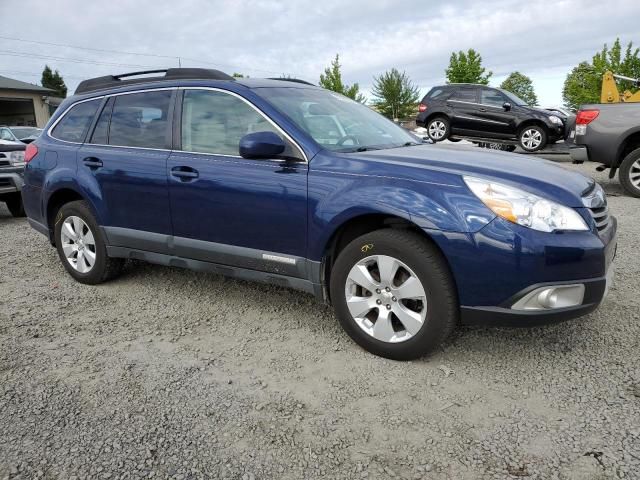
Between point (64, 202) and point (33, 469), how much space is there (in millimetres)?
3019

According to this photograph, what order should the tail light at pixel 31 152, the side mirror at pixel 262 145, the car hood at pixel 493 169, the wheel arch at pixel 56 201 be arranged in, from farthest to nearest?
1. the tail light at pixel 31 152
2. the wheel arch at pixel 56 201
3. the side mirror at pixel 262 145
4. the car hood at pixel 493 169

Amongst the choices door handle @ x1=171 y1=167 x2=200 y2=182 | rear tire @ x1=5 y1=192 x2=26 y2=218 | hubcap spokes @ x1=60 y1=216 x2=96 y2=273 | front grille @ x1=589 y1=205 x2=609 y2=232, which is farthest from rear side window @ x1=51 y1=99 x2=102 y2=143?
rear tire @ x1=5 y1=192 x2=26 y2=218

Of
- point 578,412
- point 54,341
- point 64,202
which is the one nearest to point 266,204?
point 54,341

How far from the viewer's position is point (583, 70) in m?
34.5

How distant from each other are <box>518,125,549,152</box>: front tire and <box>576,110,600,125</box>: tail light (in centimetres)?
571

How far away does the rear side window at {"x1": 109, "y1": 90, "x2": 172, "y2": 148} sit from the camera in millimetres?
3904

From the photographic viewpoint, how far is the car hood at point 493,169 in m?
2.77

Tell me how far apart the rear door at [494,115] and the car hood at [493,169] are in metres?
11.3

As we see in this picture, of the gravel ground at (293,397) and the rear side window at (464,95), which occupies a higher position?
the rear side window at (464,95)

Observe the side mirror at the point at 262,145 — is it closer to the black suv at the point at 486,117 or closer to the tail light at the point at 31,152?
the tail light at the point at 31,152

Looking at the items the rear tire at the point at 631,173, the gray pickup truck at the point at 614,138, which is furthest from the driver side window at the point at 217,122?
the rear tire at the point at 631,173

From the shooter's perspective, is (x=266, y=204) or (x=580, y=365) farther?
(x=266, y=204)

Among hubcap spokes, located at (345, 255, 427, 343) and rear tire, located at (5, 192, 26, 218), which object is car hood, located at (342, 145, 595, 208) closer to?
hubcap spokes, located at (345, 255, 427, 343)

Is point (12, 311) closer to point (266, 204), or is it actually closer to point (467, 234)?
point (266, 204)
